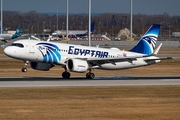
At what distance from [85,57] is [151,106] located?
1958cm

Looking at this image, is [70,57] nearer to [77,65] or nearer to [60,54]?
[60,54]

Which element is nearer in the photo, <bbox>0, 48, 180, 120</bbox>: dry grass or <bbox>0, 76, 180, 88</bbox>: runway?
<bbox>0, 48, 180, 120</bbox>: dry grass

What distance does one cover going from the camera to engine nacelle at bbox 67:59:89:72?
166 ft

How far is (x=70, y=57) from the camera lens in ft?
171

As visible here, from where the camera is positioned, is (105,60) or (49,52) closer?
(49,52)

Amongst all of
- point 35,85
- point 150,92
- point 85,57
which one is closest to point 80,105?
point 150,92

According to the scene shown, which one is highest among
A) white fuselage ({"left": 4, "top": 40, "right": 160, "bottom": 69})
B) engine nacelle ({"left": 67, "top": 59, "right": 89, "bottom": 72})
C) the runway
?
white fuselage ({"left": 4, "top": 40, "right": 160, "bottom": 69})

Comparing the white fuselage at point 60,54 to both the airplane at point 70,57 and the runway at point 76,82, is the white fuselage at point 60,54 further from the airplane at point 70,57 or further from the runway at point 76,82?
the runway at point 76,82

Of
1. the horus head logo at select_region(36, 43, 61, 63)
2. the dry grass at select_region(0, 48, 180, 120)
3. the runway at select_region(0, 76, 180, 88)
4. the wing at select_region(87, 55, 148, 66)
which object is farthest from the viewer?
the wing at select_region(87, 55, 148, 66)

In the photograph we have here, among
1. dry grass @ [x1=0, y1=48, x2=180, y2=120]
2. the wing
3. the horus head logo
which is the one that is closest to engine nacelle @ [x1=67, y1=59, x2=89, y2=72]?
the wing

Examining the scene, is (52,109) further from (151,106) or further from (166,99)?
(166,99)

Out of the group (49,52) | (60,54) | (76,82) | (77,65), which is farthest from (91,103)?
(60,54)

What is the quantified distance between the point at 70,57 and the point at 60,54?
99 centimetres

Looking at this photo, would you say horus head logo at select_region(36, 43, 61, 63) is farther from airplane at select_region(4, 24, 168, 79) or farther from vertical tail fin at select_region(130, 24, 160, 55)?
vertical tail fin at select_region(130, 24, 160, 55)
